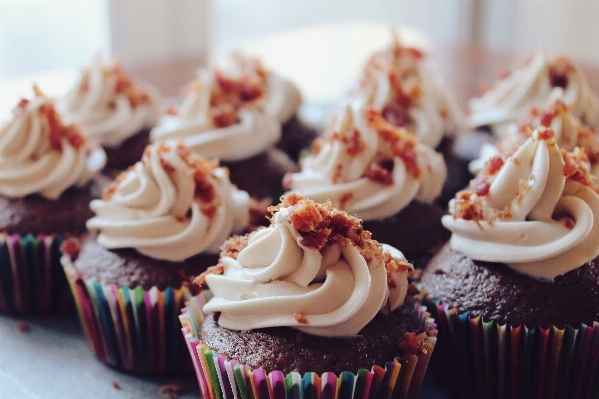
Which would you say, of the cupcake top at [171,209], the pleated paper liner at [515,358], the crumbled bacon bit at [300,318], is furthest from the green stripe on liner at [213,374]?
the pleated paper liner at [515,358]

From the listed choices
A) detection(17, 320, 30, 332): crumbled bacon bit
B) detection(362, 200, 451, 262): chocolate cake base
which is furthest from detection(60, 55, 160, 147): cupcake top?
detection(362, 200, 451, 262): chocolate cake base

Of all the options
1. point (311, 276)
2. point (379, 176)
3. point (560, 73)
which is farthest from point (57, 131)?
point (560, 73)

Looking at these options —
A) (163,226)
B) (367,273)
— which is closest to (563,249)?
(367,273)

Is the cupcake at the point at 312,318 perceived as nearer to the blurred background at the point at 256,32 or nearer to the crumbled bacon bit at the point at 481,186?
the crumbled bacon bit at the point at 481,186

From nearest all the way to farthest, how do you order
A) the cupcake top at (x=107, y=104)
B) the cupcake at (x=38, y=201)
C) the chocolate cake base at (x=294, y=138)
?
the cupcake at (x=38, y=201) < the cupcake top at (x=107, y=104) < the chocolate cake base at (x=294, y=138)

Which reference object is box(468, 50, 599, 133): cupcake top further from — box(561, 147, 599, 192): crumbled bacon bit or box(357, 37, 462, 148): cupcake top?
box(561, 147, 599, 192): crumbled bacon bit

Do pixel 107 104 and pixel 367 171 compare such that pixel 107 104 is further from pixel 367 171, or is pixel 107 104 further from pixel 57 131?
pixel 367 171
